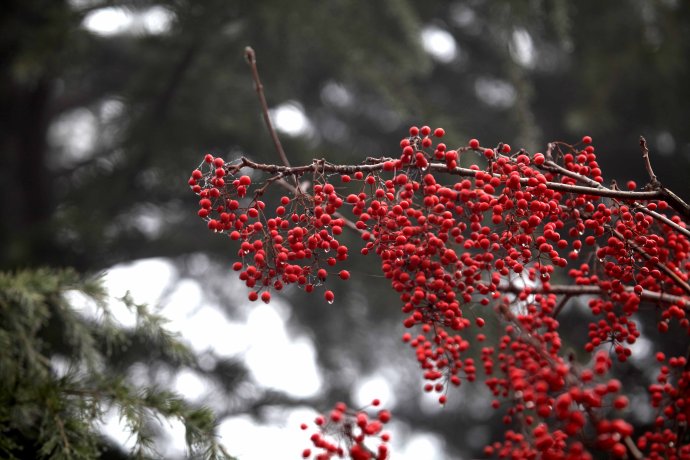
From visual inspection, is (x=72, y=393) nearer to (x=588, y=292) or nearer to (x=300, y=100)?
(x=588, y=292)

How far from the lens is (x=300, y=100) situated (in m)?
3.68

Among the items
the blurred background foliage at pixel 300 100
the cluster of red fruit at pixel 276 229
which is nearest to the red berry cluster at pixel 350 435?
the cluster of red fruit at pixel 276 229

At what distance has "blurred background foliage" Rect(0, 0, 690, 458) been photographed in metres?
2.37

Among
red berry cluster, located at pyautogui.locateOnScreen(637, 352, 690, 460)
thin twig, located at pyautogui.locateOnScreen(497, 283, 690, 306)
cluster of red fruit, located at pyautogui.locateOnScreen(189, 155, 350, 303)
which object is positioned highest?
thin twig, located at pyautogui.locateOnScreen(497, 283, 690, 306)

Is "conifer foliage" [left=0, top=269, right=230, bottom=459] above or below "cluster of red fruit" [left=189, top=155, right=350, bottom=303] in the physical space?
below

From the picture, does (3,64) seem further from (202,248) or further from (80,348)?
(80,348)

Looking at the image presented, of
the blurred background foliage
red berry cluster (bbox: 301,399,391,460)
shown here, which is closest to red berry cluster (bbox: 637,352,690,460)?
red berry cluster (bbox: 301,399,391,460)

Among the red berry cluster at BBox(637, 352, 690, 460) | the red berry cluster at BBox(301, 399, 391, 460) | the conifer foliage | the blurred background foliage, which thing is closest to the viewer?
the red berry cluster at BBox(301, 399, 391, 460)

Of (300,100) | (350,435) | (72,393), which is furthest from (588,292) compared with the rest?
(300,100)

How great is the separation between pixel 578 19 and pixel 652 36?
0.50 metres

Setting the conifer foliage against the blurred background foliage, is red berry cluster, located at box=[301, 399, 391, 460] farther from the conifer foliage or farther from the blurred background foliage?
the blurred background foliage

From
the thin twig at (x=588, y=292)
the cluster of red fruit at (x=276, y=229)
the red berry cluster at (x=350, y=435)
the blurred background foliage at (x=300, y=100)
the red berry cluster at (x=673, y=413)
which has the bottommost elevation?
the red berry cluster at (x=350, y=435)

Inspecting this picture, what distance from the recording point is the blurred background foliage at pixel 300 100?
7.79ft

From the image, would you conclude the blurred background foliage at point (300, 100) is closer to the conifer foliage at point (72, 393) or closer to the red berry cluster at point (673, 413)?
the red berry cluster at point (673, 413)
